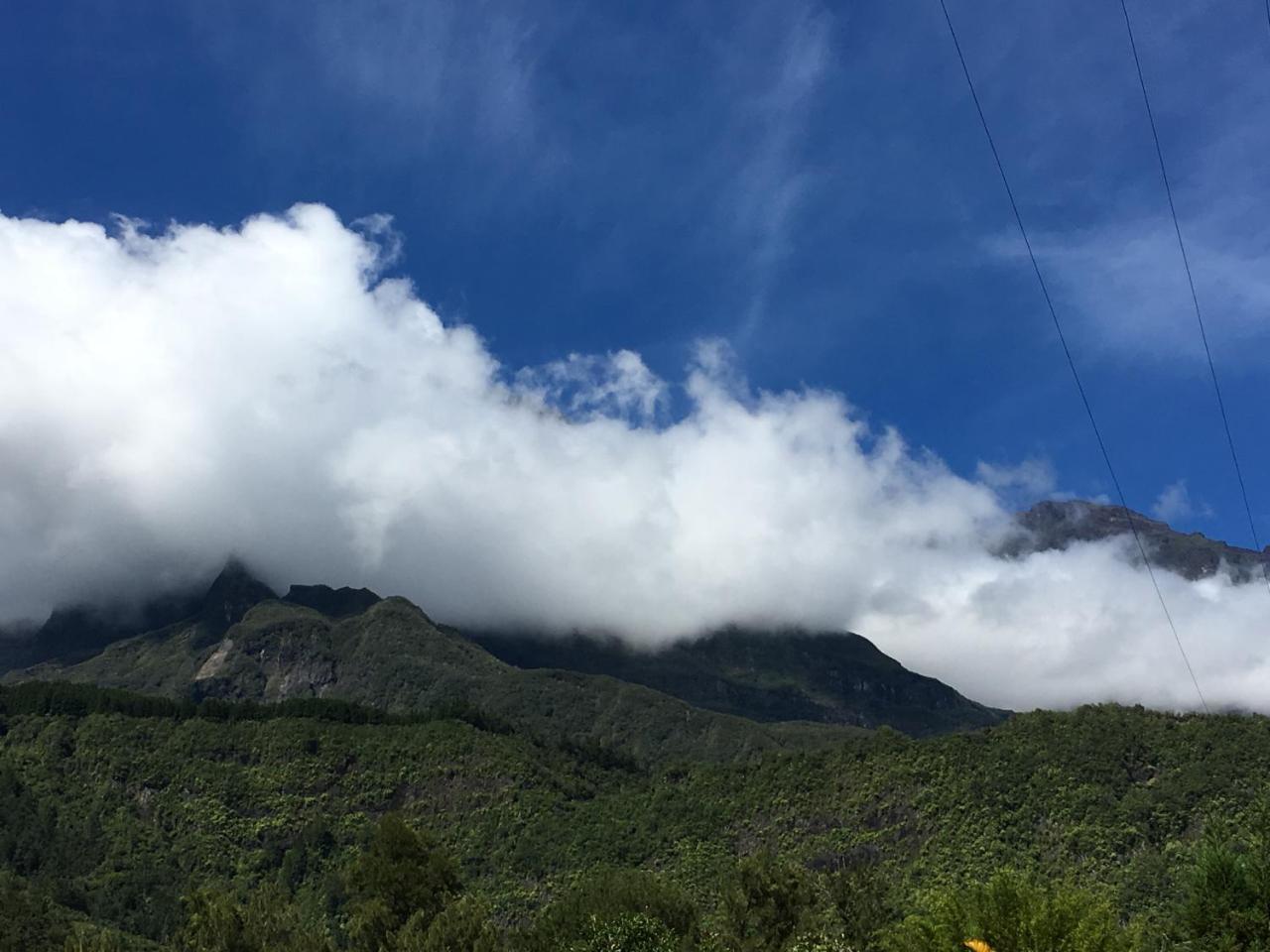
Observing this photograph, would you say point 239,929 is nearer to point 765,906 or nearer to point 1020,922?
point 765,906

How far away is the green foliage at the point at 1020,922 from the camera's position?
54.2 m

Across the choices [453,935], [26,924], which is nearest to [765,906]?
[453,935]

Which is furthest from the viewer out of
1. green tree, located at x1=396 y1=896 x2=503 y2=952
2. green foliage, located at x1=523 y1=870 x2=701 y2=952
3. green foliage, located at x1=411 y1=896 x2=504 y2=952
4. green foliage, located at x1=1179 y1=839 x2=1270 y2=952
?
green foliage, located at x1=523 y1=870 x2=701 y2=952

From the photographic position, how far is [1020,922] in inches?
2199

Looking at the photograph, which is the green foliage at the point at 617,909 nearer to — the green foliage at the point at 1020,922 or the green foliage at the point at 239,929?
the green foliage at the point at 239,929

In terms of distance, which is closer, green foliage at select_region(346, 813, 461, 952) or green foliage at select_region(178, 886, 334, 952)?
green foliage at select_region(178, 886, 334, 952)

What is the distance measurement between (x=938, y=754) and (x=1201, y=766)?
41.4 meters

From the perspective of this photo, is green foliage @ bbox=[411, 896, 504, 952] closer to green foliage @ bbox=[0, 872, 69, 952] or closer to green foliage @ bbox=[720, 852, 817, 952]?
green foliage @ bbox=[720, 852, 817, 952]

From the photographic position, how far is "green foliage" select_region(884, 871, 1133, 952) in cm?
5425

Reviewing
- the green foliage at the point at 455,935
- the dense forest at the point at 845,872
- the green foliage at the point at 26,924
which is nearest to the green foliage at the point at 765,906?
the dense forest at the point at 845,872

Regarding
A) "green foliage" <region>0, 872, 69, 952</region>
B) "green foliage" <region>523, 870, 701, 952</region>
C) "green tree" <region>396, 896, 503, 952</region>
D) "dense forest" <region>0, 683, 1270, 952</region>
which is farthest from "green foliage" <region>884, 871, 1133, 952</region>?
"green foliage" <region>0, 872, 69, 952</region>

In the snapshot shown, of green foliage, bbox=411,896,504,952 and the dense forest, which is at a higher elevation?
the dense forest

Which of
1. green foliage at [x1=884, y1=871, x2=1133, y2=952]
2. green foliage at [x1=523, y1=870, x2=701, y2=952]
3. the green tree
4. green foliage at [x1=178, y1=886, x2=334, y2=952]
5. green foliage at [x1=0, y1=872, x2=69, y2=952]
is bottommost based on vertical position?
green foliage at [x1=0, y1=872, x2=69, y2=952]

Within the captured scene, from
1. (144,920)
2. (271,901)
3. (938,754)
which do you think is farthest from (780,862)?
(144,920)
